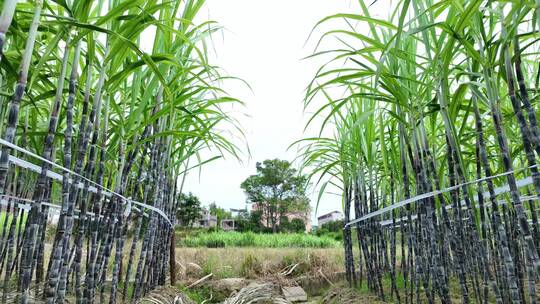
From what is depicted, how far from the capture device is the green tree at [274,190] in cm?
2295

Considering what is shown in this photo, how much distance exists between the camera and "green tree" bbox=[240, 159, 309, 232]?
2295 cm

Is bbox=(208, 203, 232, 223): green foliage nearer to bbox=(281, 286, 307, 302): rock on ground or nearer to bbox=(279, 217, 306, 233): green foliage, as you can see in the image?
bbox=(279, 217, 306, 233): green foliage

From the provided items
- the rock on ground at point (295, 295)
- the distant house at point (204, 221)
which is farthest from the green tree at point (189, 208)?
the rock on ground at point (295, 295)

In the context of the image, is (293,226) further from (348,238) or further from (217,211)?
(348,238)

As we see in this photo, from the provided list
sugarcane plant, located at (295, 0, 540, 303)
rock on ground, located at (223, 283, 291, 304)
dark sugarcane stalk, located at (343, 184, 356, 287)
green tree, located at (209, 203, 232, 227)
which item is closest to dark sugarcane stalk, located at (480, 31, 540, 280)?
sugarcane plant, located at (295, 0, 540, 303)

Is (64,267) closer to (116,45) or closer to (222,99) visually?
(116,45)

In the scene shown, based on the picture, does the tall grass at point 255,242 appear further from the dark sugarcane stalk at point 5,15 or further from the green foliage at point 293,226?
the green foliage at point 293,226

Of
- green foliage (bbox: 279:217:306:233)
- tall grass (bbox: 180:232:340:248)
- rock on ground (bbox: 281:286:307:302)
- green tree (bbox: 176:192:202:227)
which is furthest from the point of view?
green foliage (bbox: 279:217:306:233)

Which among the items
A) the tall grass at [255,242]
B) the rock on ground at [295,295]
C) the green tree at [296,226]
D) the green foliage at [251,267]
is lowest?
the rock on ground at [295,295]

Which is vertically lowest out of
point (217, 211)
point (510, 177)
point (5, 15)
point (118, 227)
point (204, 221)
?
point (118, 227)

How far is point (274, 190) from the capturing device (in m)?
24.0

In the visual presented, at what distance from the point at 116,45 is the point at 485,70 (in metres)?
1.30

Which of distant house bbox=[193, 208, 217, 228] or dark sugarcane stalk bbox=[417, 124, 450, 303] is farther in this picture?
distant house bbox=[193, 208, 217, 228]

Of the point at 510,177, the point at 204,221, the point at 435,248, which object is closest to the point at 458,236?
the point at 435,248
